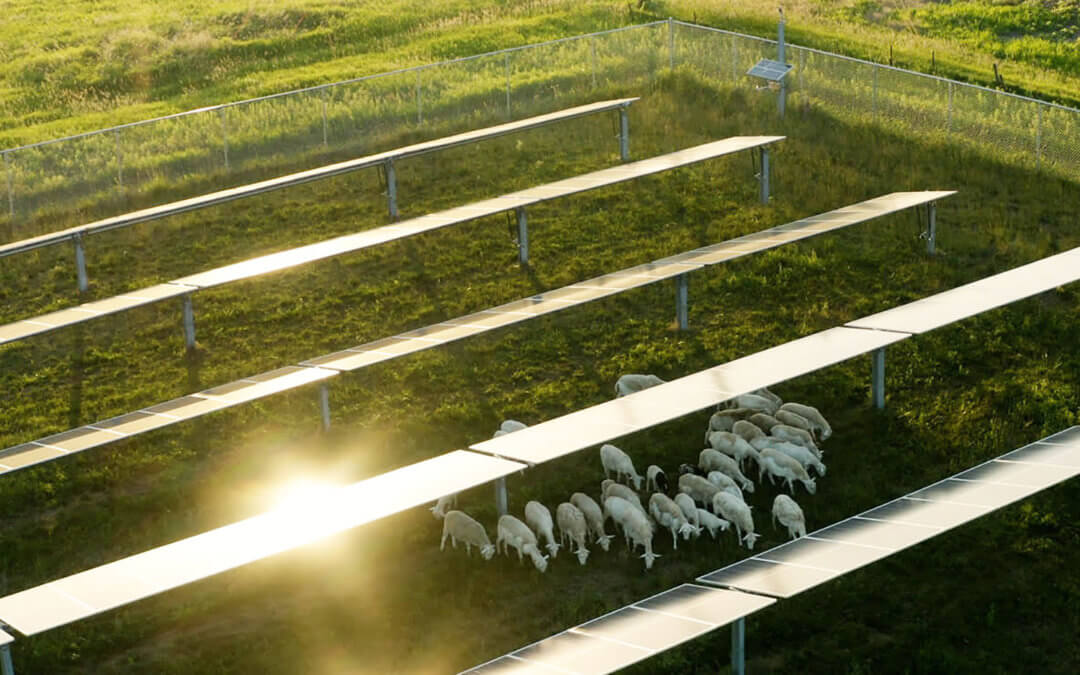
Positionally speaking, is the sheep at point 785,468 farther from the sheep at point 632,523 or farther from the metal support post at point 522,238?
the metal support post at point 522,238

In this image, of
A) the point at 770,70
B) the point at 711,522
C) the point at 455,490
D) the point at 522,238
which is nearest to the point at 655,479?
the point at 711,522

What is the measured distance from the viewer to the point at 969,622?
16.5m

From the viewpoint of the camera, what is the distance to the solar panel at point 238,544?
14328 mm

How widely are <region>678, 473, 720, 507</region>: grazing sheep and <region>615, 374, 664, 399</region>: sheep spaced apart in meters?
3.34

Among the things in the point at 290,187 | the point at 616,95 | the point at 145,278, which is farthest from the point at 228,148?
the point at 616,95

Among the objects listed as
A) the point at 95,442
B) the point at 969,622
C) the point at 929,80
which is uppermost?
the point at 929,80

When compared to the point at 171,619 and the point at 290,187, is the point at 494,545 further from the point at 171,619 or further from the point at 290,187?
the point at 290,187

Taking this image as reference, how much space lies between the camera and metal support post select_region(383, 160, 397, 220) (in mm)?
29422

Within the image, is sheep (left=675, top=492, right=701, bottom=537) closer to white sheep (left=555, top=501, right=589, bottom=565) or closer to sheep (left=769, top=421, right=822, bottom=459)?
white sheep (left=555, top=501, right=589, bottom=565)

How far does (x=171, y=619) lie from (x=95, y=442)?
3.32m

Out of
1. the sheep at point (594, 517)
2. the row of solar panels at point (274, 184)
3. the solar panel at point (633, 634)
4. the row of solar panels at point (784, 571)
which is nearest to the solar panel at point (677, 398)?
the sheep at point (594, 517)

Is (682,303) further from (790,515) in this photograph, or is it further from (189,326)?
(189,326)

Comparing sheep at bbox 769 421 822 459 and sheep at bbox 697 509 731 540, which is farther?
sheep at bbox 769 421 822 459

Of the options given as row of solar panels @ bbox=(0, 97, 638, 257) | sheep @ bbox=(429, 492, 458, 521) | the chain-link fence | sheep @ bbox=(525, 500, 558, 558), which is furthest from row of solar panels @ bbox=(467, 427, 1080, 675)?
the chain-link fence
